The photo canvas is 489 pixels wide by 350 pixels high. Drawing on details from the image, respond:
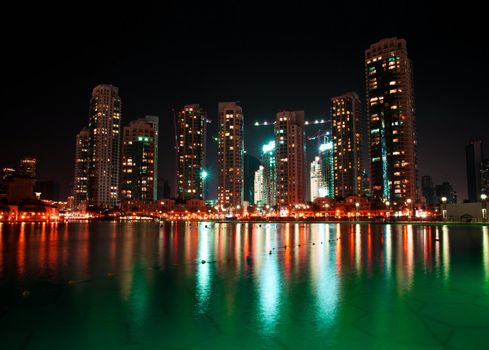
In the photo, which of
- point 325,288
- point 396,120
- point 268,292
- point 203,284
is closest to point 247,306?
point 268,292

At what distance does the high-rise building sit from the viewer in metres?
189

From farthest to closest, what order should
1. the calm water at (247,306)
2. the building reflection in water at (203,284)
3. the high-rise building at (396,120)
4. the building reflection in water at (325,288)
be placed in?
the high-rise building at (396,120) → the building reflection in water at (203,284) → the building reflection in water at (325,288) → the calm water at (247,306)

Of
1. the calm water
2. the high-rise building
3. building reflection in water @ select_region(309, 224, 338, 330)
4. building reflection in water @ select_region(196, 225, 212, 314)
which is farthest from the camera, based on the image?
the high-rise building

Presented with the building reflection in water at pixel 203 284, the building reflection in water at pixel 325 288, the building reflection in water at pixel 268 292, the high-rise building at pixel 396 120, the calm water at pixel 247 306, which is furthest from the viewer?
the high-rise building at pixel 396 120

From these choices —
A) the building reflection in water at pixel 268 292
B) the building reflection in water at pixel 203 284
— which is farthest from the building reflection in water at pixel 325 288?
the building reflection in water at pixel 203 284

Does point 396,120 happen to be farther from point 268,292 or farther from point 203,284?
point 268,292

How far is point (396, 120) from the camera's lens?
7480 inches

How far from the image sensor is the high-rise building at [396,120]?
189 metres

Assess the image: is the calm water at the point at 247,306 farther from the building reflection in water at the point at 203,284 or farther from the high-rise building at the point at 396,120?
the high-rise building at the point at 396,120

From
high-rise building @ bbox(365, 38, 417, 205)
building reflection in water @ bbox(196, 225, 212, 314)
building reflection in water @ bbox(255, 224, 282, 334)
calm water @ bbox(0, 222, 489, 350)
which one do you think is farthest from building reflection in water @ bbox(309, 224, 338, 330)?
high-rise building @ bbox(365, 38, 417, 205)

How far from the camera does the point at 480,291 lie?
49.0 feet

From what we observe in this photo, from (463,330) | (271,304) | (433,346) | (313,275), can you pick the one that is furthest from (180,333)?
(313,275)

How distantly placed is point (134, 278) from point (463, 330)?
14.0 meters

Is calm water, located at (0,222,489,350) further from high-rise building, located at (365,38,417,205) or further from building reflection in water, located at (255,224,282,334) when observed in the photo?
high-rise building, located at (365,38,417,205)
